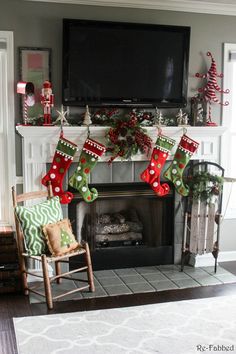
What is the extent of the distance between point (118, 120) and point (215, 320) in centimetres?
186

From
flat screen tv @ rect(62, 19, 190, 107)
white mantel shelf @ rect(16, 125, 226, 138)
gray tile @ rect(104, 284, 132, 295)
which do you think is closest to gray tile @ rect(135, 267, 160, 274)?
gray tile @ rect(104, 284, 132, 295)

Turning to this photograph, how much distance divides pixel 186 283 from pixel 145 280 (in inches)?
14.3

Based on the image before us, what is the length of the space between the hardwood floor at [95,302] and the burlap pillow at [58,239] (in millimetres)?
416

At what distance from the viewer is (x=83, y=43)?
4094 millimetres

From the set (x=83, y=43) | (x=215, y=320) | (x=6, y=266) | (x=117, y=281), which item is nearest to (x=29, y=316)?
(x=6, y=266)

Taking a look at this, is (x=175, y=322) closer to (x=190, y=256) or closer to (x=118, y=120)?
(x=190, y=256)

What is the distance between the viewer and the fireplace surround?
4.08 m

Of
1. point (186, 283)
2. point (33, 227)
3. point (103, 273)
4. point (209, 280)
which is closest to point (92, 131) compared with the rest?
point (33, 227)

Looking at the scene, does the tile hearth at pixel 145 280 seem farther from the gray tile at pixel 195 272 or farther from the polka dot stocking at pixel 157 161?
the polka dot stocking at pixel 157 161

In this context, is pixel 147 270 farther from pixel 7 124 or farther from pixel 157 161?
pixel 7 124

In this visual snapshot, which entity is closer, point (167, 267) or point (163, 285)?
point (163, 285)

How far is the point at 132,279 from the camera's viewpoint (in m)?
4.26

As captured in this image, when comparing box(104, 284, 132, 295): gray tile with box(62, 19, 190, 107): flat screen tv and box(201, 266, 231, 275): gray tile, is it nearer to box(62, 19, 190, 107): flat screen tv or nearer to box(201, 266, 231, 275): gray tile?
box(201, 266, 231, 275): gray tile

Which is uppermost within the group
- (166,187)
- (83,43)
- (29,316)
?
(83,43)
